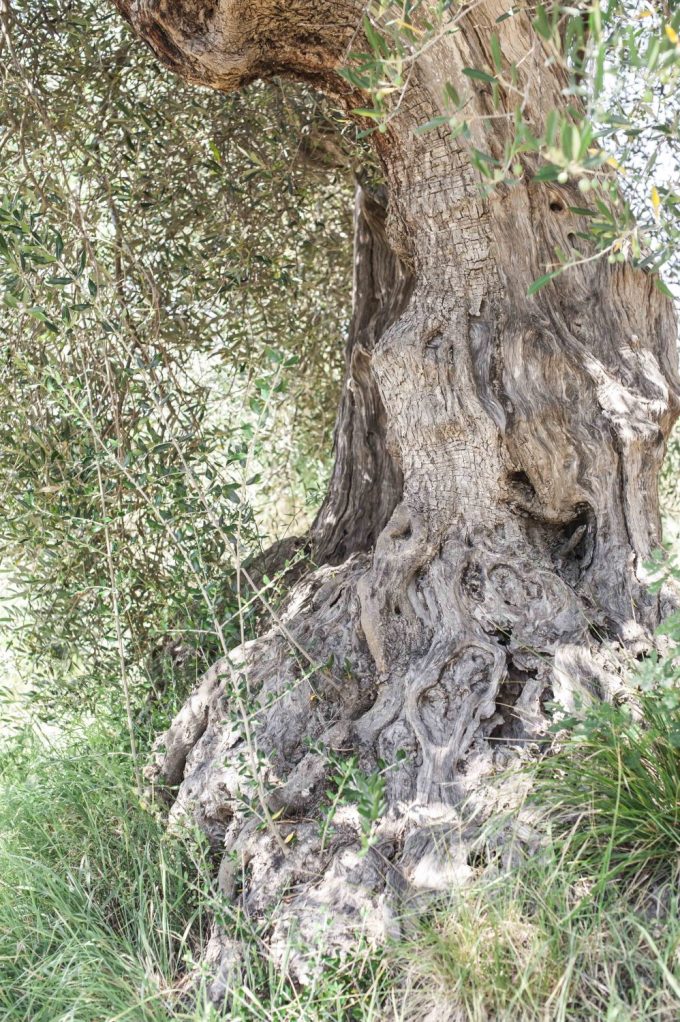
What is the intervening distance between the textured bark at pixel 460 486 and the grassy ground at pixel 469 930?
286 mm

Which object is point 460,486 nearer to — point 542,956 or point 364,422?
point 364,422

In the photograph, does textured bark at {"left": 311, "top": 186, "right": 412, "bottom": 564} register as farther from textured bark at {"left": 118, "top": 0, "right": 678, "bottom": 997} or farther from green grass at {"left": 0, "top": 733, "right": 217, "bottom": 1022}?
green grass at {"left": 0, "top": 733, "right": 217, "bottom": 1022}

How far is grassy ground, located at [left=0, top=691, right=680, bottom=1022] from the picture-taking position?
2352 millimetres

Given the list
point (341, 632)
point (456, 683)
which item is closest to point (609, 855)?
point (456, 683)

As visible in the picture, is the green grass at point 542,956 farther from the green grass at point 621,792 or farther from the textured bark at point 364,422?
the textured bark at point 364,422

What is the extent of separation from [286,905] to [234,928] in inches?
6.9

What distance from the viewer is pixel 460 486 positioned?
3621mm

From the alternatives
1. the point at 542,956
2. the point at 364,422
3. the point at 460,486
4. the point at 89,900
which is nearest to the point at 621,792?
the point at 542,956

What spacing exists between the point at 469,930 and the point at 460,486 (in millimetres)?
1671

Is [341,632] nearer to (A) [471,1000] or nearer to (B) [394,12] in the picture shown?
(A) [471,1000]

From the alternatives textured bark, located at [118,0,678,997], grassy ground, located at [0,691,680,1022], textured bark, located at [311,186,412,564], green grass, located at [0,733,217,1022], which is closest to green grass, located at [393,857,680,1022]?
grassy ground, located at [0,691,680,1022]

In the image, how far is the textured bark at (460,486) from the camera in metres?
3.17

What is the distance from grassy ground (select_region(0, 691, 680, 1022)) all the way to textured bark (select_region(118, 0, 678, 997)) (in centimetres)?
29

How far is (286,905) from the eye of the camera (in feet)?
9.23
